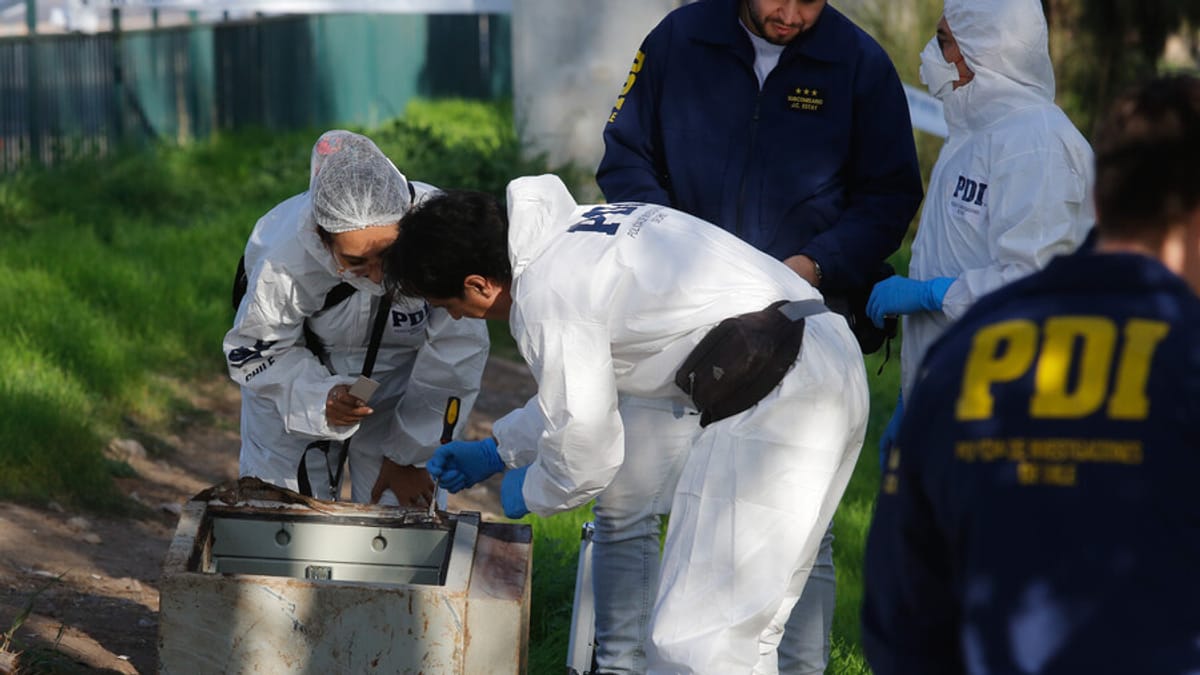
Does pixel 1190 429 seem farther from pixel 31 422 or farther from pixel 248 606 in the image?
pixel 31 422

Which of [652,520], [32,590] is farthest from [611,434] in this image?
[32,590]

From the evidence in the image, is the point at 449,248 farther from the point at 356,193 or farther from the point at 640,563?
the point at 640,563

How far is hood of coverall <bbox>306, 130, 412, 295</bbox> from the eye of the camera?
4.00 meters

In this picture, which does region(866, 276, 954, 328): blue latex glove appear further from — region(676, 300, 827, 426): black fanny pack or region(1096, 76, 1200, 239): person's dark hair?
region(1096, 76, 1200, 239): person's dark hair

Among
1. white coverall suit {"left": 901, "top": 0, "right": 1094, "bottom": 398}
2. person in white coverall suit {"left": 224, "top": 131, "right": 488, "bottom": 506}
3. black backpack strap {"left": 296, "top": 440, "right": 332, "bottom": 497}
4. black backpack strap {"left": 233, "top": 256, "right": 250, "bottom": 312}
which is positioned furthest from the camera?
black backpack strap {"left": 296, "top": 440, "right": 332, "bottom": 497}

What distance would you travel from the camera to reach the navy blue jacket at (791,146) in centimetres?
423

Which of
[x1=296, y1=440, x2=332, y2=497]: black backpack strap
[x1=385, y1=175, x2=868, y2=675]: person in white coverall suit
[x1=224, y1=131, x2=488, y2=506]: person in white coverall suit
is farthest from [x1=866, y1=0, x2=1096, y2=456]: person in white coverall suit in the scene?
[x1=296, y1=440, x2=332, y2=497]: black backpack strap

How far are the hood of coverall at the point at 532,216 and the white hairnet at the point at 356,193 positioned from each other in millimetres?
720

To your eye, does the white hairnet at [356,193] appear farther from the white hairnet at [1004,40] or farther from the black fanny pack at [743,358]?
Result: the white hairnet at [1004,40]

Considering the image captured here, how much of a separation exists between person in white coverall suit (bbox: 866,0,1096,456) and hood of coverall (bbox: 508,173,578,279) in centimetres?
95

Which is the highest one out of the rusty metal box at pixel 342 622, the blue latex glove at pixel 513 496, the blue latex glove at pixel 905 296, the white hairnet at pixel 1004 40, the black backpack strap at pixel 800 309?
the white hairnet at pixel 1004 40

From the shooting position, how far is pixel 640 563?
3.84m

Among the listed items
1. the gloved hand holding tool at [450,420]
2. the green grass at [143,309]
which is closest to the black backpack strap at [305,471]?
the gloved hand holding tool at [450,420]

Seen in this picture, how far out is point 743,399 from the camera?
3.28 m
